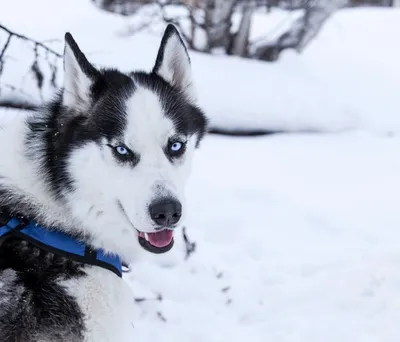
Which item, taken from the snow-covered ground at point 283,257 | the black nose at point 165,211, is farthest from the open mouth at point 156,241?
the snow-covered ground at point 283,257

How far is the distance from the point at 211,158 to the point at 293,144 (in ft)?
3.46

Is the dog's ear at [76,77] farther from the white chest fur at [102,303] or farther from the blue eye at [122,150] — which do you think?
the white chest fur at [102,303]

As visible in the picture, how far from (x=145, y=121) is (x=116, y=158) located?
0.61 ft

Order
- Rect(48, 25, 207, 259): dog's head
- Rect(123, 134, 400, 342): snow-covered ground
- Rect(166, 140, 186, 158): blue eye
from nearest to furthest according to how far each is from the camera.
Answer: Rect(48, 25, 207, 259): dog's head → Rect(166, 140, 186, 158): blue eye → Rect(123, 134, 400, 342): snow-covered ground

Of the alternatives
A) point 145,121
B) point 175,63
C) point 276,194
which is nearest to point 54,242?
point 145,121

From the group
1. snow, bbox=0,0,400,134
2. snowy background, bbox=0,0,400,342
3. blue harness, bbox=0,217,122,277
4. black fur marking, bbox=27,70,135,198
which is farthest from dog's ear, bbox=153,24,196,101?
snow, bbox=0,0,400,134

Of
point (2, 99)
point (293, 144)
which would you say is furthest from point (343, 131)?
point (2, 99)

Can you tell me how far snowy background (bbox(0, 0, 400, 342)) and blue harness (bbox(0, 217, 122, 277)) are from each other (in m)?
1.02

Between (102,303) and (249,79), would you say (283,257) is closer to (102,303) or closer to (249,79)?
(102,303)

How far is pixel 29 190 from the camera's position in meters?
2.19

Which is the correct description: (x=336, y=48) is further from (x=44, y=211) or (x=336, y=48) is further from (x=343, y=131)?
(x=44, y=211)

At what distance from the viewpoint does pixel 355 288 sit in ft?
11.5

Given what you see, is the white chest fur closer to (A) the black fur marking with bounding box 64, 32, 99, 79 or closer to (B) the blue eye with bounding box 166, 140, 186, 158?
(B) the blue eye with bounding box 166, 140, 186, 158

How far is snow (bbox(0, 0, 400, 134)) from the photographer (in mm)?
6125
